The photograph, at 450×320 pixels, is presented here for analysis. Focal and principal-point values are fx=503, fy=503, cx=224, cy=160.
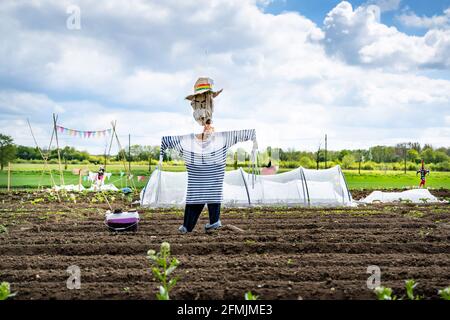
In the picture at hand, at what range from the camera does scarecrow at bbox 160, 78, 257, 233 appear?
615 centimetres

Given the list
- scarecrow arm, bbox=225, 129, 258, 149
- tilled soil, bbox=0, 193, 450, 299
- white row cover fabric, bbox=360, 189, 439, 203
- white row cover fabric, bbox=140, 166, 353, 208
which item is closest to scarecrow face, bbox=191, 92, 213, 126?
scarecrow arm, bbox=225, 129, 258, 149

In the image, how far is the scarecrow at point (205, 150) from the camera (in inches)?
242

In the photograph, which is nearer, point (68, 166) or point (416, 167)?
point (68, 166)

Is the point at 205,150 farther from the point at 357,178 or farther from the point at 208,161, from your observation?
the point at 357,178

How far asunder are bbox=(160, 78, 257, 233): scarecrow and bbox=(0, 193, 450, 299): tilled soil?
49cm

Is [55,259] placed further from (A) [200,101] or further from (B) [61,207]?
(B) [61,207]

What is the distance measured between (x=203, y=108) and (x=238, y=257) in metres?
2.13

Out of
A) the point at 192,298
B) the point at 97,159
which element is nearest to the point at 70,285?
the point at 192,298

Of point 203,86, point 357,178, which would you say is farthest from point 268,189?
point 357,178

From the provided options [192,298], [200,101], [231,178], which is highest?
[200,101]

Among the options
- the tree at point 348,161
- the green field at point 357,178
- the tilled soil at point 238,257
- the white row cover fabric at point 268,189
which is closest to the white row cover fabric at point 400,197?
the white row cover fabric at point 268,189

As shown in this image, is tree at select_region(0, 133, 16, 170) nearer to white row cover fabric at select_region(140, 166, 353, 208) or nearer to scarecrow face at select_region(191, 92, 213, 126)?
white row cover fabric at select_region(140, 166, 353, 208)

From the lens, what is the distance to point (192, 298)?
3.49 metres
